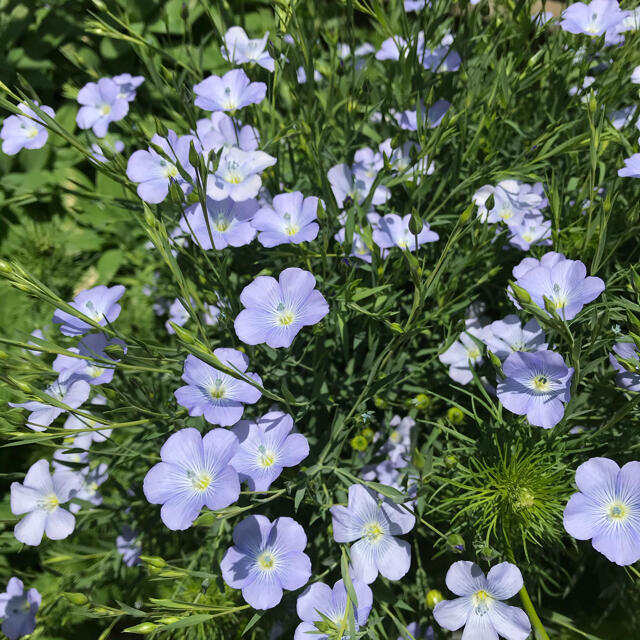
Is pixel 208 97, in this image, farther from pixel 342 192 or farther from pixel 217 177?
pixel 342 192

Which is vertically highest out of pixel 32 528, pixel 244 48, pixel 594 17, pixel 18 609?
pixel 594 17

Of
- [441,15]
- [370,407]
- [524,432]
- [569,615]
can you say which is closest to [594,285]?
[524,432]

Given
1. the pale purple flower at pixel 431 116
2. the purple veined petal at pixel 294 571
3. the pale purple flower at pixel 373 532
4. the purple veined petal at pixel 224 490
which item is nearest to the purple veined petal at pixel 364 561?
the pale purple flower at pixel 373 532

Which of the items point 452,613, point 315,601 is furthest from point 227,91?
point 452,613

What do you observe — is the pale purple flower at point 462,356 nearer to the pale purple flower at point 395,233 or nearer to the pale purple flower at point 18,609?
the pale purple flower at point 395,233

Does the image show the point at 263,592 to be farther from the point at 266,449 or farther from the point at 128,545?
the point at 128,545
